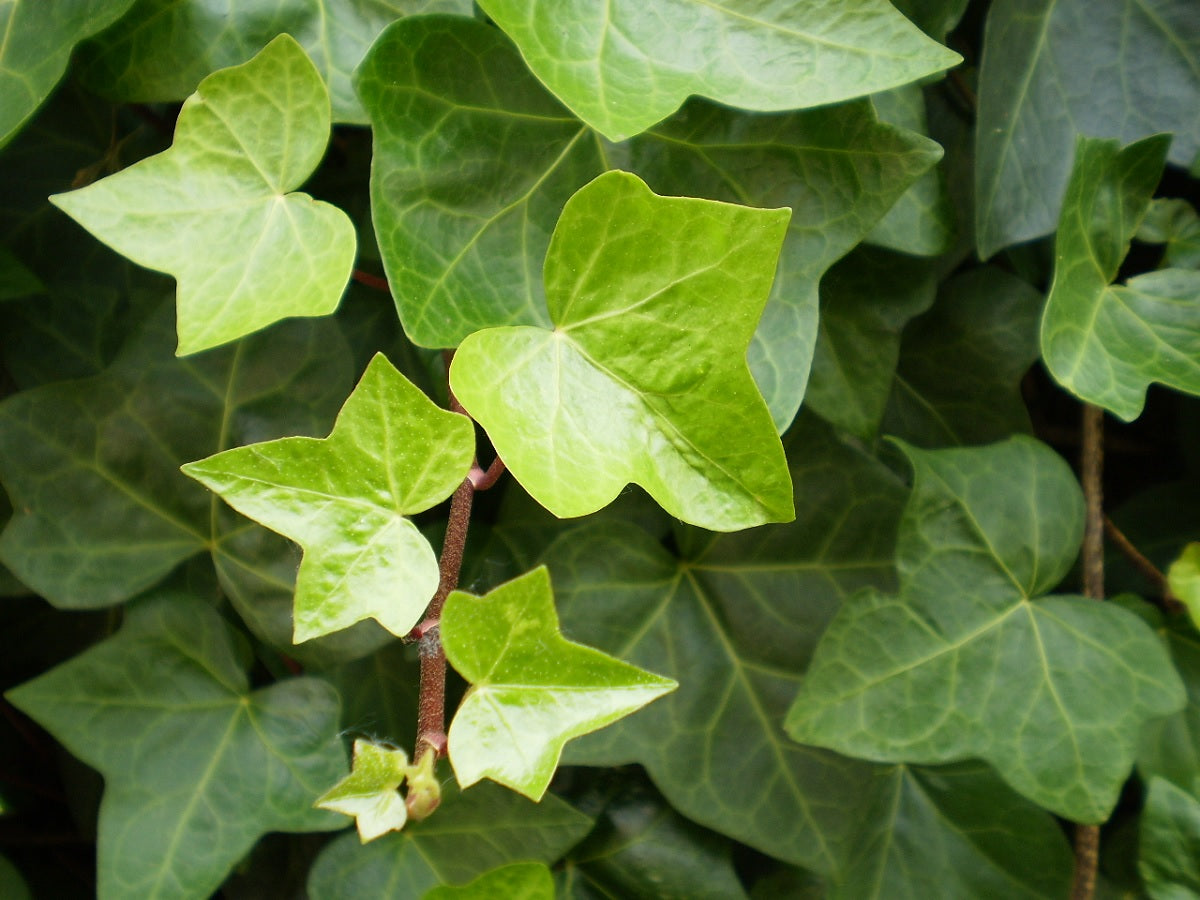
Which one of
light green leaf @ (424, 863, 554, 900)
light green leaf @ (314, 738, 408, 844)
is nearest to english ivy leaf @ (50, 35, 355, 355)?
light green leaf @ (314, 738, 408, 844)

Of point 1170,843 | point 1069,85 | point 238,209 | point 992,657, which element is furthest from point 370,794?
point 1069,85

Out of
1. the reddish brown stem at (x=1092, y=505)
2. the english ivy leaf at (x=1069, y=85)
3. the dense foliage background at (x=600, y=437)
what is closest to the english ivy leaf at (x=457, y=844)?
the dense foliage background at (x=600, y=437)

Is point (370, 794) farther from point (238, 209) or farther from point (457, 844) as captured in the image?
point (238, 209)

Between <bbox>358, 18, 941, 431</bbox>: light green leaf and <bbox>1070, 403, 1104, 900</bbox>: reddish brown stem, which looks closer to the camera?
<bbox>358, 18, 941, 431</bbox>: light green leaf

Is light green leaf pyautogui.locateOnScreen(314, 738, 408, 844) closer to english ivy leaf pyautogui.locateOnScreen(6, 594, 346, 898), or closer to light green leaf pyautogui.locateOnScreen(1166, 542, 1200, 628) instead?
english ivy leaf pyautogui.locateOnScreen(6, 594, 346, 898)

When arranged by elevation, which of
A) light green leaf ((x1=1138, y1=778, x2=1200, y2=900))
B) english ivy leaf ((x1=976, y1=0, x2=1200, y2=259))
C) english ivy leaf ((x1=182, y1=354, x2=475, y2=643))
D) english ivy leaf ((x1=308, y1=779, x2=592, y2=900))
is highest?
english ivy leaf ((x1=976, y1=0, x2=1200, y2=259))

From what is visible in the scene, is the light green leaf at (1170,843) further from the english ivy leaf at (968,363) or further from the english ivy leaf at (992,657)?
the english ivy leaf at (968,363)

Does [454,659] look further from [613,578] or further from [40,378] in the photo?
[40,378]
